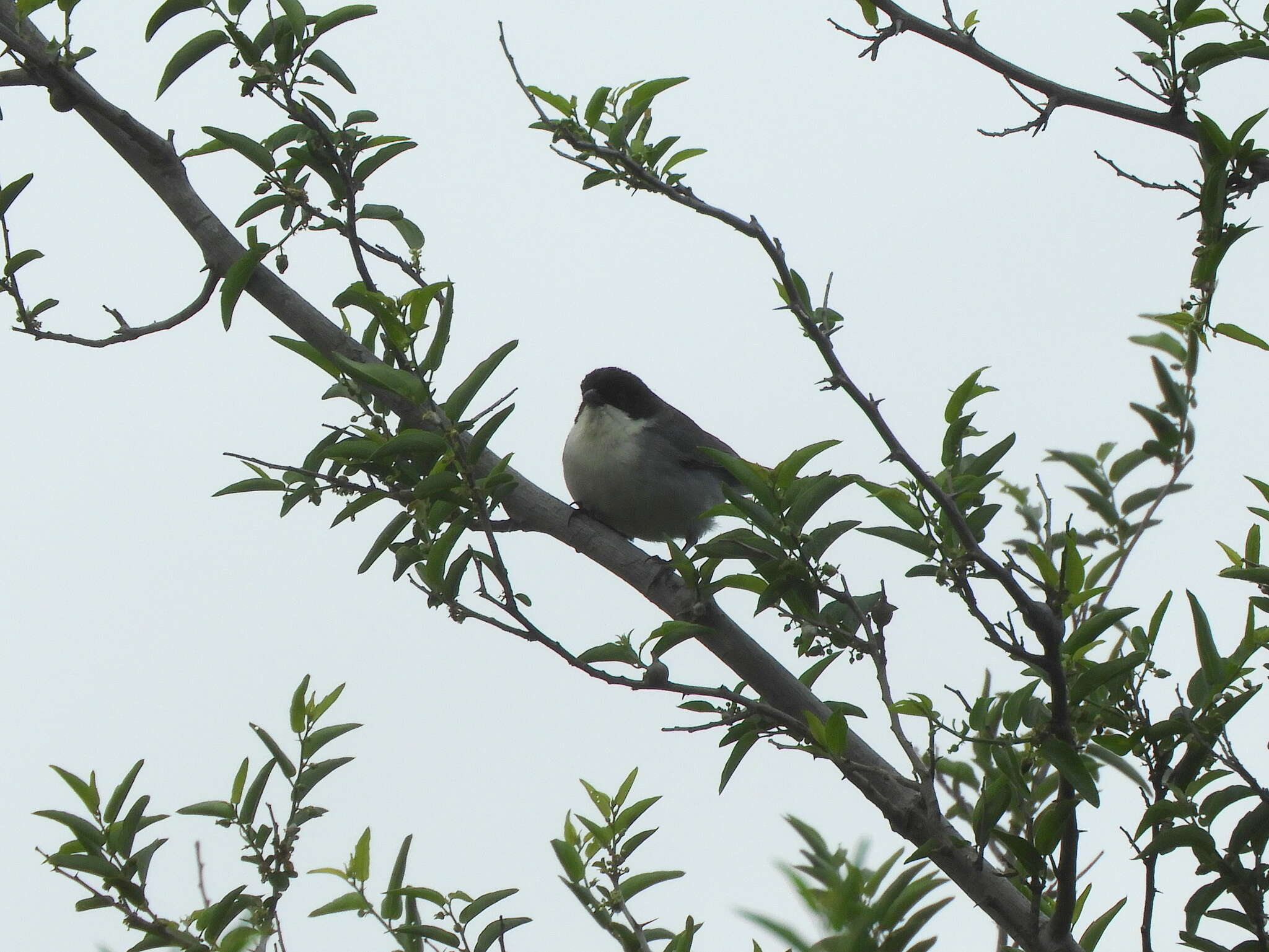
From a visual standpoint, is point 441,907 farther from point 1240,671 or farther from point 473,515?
point 1240,671

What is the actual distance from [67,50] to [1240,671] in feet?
12.2

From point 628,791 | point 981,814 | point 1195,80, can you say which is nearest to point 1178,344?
point 1195,80

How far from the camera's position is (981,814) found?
310 centimetres

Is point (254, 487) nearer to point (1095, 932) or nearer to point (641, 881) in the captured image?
point (641, 881)

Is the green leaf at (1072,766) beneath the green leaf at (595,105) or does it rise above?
beneath

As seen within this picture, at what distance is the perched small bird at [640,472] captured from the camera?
6.43 metres

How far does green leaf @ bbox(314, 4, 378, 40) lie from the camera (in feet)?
12.7

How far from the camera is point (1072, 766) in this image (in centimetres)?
284

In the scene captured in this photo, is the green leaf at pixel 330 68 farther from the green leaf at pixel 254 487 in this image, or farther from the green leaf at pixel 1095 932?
the green leaf at pixel 1095 932

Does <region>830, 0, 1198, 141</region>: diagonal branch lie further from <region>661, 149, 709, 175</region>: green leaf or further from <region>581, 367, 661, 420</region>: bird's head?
<region>581, 367, 661, 420</region>: bird's head

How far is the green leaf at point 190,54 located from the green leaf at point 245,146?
0.19 m

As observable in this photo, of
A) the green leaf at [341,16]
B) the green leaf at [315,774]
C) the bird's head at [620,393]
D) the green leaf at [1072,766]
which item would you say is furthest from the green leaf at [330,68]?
the bird's head at [620,393]

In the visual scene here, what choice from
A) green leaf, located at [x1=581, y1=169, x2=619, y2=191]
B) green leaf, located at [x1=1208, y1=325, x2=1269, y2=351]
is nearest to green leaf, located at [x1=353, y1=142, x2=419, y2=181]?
green leaf, located at [x1=581, y1=169, x2=619, y2=191]

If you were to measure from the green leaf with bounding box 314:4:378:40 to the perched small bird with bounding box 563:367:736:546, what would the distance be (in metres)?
2.89
